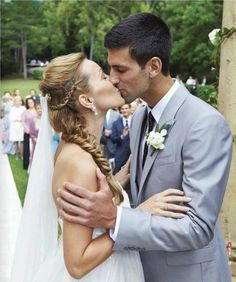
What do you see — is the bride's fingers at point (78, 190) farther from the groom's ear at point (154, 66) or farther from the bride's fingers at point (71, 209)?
the groom's ear at point (154, 66)

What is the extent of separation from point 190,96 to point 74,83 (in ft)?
1.82

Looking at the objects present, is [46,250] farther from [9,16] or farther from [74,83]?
[9,16]

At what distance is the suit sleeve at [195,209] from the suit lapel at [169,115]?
0.22 m

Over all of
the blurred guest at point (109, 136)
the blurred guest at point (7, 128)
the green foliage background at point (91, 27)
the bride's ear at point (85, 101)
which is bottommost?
the green foliage background at point (91, 27)

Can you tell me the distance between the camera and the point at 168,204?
91.5 inches

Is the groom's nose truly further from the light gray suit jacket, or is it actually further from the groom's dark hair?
the light gray suit jacket

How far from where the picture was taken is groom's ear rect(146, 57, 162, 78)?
2.55 meters

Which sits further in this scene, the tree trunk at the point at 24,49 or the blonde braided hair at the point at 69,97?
the tree trunk at the point at 24,49

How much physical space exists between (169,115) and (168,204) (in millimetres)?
470

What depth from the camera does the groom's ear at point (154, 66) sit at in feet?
8.37

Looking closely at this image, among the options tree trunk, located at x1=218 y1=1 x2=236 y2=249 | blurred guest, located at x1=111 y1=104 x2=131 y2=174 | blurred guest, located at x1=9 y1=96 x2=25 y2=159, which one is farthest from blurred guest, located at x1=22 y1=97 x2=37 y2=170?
tree trunk, located at x1=218 y1=1 x2=236 y2=249

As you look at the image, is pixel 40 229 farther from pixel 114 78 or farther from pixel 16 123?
pixel 16 123

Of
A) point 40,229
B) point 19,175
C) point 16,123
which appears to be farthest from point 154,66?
point 16,123

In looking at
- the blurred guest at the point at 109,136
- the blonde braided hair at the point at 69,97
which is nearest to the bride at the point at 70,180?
the blonde braided hair at the point at 69,97
